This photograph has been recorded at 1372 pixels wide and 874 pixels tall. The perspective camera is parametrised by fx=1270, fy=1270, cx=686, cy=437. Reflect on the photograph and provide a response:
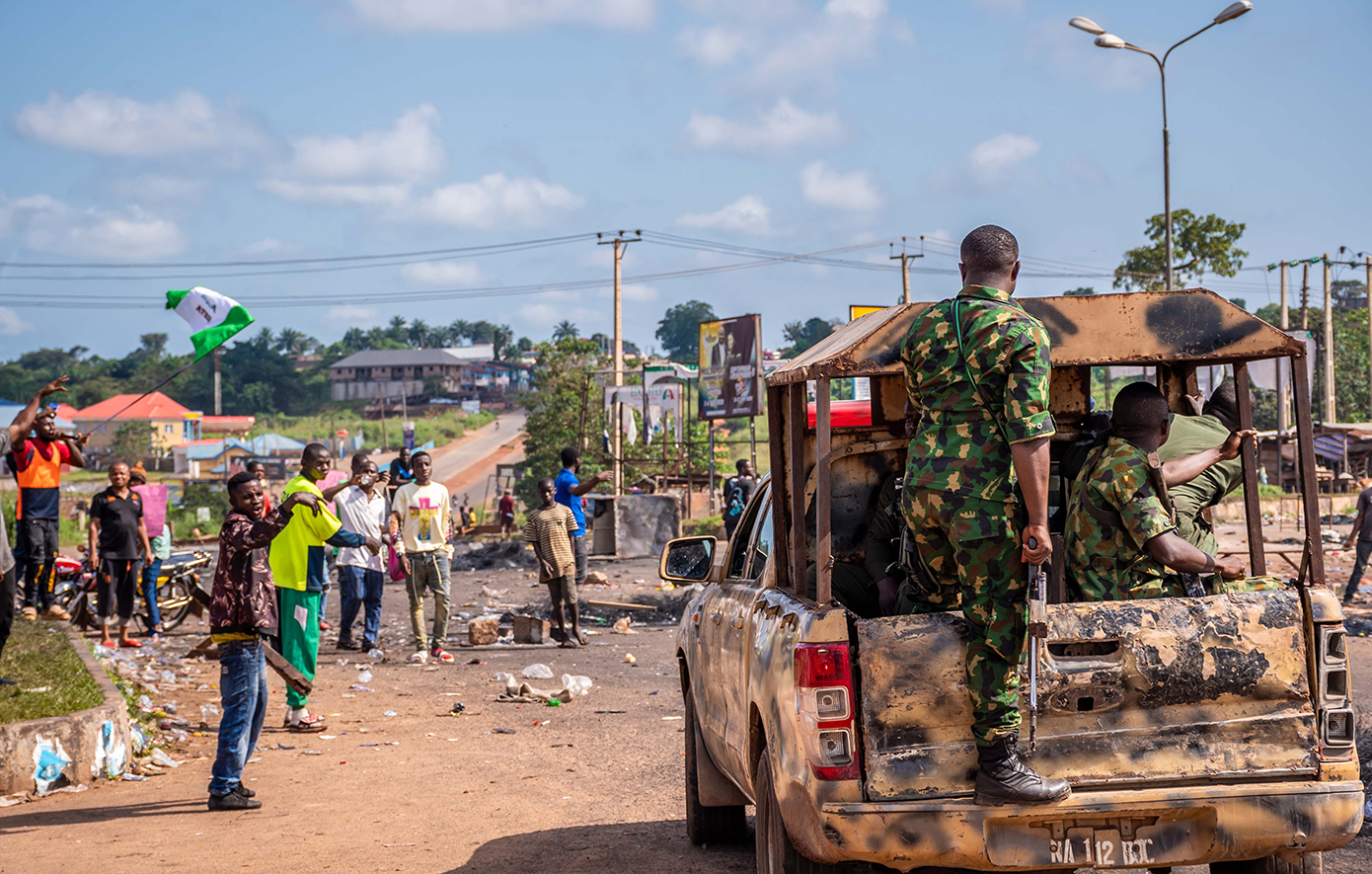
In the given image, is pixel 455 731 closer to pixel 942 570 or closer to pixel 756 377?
pixel 942 570

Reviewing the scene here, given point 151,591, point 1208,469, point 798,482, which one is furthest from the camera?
point 151,591

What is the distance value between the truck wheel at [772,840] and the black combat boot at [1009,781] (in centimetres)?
58

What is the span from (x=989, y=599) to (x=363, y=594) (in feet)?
33.8

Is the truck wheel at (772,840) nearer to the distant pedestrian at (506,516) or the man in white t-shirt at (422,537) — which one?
the man in white t-shirt at (422,537)

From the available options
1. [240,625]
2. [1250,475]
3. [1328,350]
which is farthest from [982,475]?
[1328,350]

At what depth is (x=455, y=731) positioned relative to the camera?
358 inches

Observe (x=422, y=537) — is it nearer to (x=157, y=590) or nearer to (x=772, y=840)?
(x=157, y=590)

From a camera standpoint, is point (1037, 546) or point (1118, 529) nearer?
point (1037, 546)

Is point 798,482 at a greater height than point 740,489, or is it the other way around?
point 798,482

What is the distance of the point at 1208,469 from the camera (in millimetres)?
4988

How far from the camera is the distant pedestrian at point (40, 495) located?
38.8 ft

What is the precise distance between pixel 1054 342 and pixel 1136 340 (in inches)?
11.3

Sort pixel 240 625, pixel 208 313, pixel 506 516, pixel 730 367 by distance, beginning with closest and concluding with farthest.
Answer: pixel 240 625
pixel 208 313
pixel 730 367
pixel 506 516

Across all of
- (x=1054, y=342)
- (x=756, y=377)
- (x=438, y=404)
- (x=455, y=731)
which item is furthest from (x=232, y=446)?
(x=1054, y=342)
